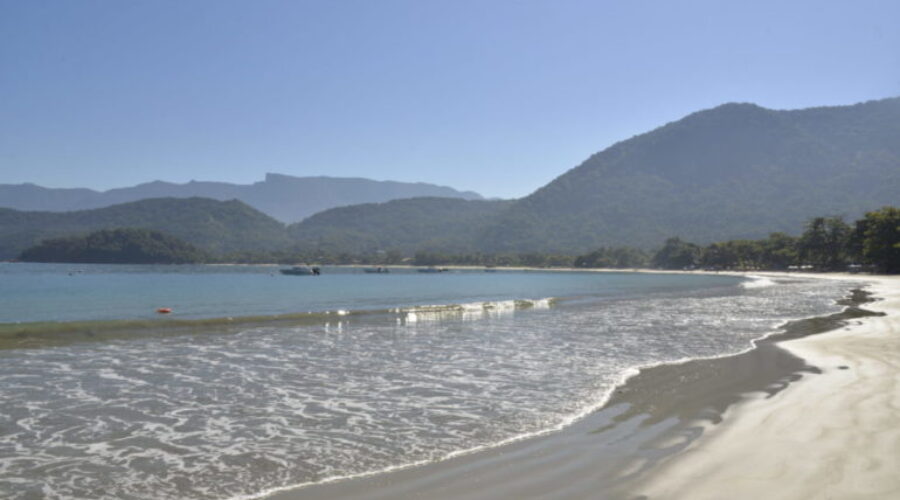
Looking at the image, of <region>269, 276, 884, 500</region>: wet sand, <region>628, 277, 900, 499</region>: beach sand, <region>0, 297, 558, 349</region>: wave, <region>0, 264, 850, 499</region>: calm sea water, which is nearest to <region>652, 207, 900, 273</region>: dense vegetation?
<region>0, 297, 558, 349</region>: wave

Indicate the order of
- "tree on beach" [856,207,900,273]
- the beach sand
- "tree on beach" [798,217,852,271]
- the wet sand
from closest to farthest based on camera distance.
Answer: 1. the beach sand
2. the wet sand
3. "tree on beach" [856,207,900,273]
4. "tree on beach" [798,217,852,271]

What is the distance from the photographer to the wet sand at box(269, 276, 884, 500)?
613 cm

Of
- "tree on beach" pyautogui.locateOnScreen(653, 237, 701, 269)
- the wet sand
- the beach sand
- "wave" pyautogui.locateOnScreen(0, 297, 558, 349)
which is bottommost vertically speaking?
"wave" pyautogui.locateOnScreen(0, 297, 558, 349)

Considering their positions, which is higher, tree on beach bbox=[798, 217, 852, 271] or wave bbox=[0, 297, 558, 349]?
tree on beach bbox=[798, 217, 852, 271]

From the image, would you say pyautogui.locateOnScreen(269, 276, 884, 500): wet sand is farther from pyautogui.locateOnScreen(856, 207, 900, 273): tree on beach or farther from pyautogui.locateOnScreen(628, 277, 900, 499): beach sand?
pyautogui.locateOnScreen(856, 207, 900, 273): tree on beach

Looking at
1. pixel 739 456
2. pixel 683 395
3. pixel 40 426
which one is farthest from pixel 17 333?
pixel 739 456

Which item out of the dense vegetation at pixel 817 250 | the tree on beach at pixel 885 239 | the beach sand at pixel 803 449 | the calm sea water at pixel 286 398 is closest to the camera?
the beach sand at pixel 803 449

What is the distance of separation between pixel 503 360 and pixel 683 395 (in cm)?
580

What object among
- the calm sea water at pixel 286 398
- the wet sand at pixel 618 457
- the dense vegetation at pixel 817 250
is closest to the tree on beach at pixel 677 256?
the dense vegetation at pixel 817 250

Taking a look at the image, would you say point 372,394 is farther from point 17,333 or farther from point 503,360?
point 17,333

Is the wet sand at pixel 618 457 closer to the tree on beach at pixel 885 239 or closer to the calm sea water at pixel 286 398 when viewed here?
the calm sea water at pixel 286 398

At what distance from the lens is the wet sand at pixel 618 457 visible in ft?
20.1

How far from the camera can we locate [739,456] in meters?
6.93

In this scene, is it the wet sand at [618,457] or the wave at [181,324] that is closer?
the wet sand at [618,457]
